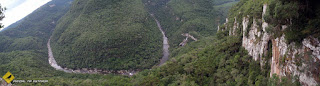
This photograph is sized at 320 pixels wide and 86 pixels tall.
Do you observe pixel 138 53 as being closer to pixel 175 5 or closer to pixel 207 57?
pixel 207 57

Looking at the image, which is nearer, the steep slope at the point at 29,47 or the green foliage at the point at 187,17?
the steep slope at the point at 29,47

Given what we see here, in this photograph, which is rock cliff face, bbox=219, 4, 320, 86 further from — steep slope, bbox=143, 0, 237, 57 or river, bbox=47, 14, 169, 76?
steep slope, bbox=143, 0, 237, 57

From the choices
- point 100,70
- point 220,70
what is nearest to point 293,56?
point 220,70

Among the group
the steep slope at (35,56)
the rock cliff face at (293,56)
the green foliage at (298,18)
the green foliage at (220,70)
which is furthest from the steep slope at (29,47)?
the green foliage at (298,18)

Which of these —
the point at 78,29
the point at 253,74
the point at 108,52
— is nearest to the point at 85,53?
the point at 108,52

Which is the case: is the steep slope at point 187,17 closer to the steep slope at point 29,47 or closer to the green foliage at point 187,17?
the green foliage at point 187,17

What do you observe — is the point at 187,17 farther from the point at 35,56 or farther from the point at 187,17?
the point at 35,56
